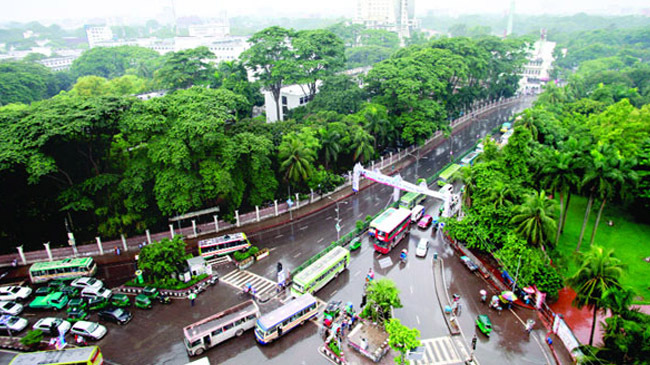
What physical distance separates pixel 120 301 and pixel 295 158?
25538mm

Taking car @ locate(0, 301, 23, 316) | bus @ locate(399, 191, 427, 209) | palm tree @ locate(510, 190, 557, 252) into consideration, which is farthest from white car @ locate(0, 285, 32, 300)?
palm tree @ locate(510, 190, 557, 252)

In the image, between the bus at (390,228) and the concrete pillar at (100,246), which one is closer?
the concrete pillar at (100,246)

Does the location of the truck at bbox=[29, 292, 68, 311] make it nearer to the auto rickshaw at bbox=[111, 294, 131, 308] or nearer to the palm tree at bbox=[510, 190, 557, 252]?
the auto rickshaw at bbox=[111, 294, 131, 308]

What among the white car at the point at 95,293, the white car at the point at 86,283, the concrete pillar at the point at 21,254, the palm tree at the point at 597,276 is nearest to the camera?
the palm tree at the point at 597,276

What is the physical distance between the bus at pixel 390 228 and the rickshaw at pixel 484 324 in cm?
1297

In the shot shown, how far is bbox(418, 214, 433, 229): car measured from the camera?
5034 centimetres

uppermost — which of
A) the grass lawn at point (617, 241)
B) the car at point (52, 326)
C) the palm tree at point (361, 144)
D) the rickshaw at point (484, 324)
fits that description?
the palm tree at point (361, 144)

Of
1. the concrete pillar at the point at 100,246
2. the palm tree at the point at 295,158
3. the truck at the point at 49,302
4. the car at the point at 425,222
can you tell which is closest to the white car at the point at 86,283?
the truck at the point at 49,302

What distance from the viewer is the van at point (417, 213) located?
51.0 meters

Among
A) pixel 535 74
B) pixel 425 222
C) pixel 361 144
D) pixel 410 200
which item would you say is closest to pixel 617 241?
pixel 425 222

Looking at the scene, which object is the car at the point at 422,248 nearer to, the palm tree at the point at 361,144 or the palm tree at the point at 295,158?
the palm tree at the point at 295,158

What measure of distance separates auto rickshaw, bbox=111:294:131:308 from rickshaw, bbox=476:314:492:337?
103 ft

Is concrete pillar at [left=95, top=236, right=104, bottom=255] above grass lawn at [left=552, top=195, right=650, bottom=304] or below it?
above

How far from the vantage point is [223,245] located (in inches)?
1726
